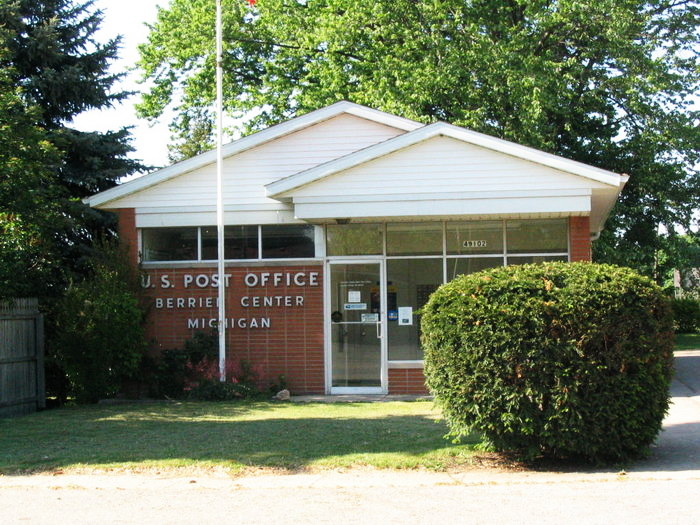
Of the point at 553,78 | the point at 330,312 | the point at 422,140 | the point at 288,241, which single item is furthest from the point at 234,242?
the point at 553,78

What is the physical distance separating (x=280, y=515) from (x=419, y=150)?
8826mm

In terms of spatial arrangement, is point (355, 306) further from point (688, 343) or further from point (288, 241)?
point (688, 343)

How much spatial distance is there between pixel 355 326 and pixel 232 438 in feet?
17.8

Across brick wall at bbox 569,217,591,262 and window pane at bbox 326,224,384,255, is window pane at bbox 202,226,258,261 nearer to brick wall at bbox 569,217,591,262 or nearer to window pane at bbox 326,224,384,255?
window pane at bbox 326,224,384,255

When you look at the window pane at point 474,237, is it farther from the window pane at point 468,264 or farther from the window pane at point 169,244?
the window pane at point 169,244

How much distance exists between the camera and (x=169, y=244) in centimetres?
1603

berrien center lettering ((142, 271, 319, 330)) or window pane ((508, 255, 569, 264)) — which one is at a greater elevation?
window pane ((508, 255, 569, 264))

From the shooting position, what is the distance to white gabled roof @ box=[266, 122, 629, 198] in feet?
46.2

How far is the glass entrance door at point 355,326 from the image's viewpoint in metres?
→ 15.4

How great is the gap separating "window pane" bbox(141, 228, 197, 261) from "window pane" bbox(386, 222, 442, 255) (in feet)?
12.1

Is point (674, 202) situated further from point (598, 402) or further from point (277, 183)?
point (598, 402)

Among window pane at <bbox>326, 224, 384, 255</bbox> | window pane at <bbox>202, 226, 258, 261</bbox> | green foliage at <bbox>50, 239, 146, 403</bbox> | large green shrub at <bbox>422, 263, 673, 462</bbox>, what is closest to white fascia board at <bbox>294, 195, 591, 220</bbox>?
window pane at <bbox>326, 224, 384, 255</bbox>

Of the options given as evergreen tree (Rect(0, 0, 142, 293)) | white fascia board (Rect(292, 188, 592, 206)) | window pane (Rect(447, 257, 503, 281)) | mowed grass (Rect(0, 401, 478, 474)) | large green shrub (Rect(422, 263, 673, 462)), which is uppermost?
evergreen tree (Rect(0, 0, 142, 293))

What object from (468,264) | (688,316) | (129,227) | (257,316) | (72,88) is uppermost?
(72,88)
